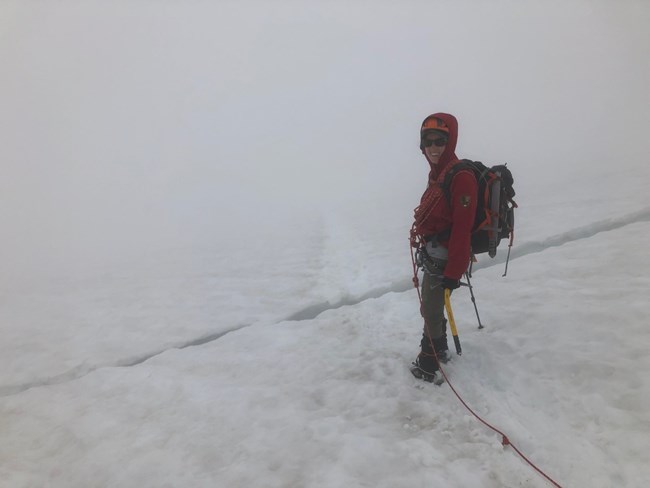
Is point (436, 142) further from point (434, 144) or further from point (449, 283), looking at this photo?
point (449, 283)

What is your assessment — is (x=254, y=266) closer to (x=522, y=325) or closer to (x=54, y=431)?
(x=54, y=431)

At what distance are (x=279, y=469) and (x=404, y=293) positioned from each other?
406 centimetres

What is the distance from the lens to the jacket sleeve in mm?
3059

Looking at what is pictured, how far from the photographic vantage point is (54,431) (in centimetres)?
407

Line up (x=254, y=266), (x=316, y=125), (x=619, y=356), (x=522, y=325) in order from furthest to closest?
(x=316, y=125)
(x=254, y=266)
(x=522, y=325)
(x=619, y=356)

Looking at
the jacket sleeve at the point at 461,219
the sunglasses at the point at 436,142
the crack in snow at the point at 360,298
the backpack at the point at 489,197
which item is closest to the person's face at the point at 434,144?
the sunglasses at the point at 436,142

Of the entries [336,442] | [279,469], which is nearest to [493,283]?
[336,442]

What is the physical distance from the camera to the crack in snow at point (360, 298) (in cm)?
550

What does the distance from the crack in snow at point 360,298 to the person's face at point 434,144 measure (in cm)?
379

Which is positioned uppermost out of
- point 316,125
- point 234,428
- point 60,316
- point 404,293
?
point 316,125

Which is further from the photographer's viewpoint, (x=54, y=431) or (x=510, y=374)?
(x=54, y=431)

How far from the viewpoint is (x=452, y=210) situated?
3.17m

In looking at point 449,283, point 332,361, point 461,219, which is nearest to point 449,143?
point 461,219

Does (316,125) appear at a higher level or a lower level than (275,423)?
higher
